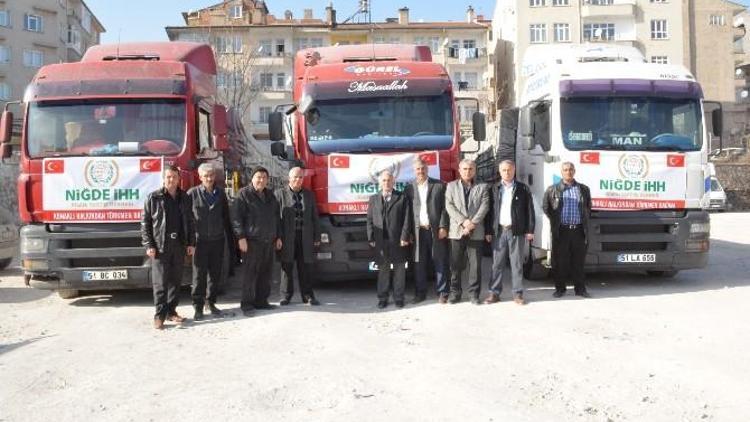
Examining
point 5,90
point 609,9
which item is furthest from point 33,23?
point 609,9

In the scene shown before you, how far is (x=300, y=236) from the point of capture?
8.98m

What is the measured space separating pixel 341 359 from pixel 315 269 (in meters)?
3.47

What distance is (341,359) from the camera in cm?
621

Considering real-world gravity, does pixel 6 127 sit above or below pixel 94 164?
above

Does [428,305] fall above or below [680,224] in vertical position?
below

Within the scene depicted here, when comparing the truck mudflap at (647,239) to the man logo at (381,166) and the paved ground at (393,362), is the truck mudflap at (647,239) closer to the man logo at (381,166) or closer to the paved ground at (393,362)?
Result: the paved ground at (393,362)

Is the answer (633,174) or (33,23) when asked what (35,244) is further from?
(33,23)

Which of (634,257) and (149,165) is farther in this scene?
(634,257)

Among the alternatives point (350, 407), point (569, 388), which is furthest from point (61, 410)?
point (569, 388)

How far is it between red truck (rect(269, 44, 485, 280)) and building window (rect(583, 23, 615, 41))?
4581 cm

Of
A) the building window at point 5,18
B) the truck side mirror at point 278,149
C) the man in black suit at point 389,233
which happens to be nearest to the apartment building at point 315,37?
the building window at point 5,18

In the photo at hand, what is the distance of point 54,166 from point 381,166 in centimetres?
409

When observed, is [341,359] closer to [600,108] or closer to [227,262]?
[227,262]

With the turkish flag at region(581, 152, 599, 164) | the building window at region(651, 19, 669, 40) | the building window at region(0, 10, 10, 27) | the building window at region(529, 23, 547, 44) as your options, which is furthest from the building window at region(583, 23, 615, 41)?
the turkish flag at region(581, 152, 599, 164)
